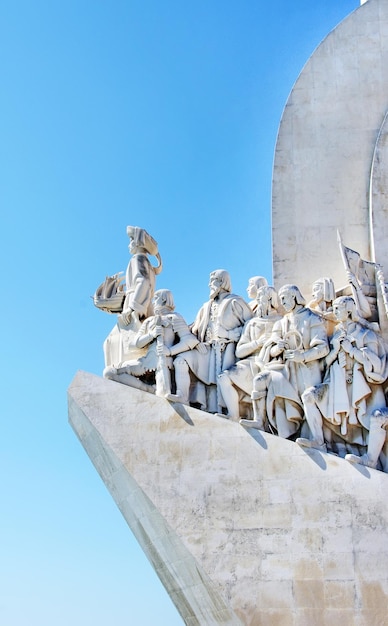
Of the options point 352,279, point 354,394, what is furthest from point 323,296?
point 354,394

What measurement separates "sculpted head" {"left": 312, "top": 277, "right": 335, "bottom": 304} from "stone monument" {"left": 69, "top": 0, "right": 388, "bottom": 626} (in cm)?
2

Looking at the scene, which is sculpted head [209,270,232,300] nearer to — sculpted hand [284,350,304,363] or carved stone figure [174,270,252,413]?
carved stone figure [174,270,252,413]

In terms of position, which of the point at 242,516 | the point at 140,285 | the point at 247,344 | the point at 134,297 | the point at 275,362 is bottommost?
the point at 242,516

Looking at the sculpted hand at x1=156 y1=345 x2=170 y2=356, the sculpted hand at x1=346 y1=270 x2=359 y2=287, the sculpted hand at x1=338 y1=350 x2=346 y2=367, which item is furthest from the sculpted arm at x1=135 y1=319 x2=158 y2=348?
the sculpted hand at x1=346 y1=270 x2=359 y2=287

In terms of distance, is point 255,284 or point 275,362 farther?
point 255,284

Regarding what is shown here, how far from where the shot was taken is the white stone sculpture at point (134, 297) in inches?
412

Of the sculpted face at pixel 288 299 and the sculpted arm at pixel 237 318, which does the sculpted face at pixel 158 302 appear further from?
the sculpted face at pixel 288 299

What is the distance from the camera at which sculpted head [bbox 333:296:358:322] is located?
9367 mm

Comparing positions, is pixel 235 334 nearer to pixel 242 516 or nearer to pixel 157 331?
pixel 157 331

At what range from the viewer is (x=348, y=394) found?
29.6 feet

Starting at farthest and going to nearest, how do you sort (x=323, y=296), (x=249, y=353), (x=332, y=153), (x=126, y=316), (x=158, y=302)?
(x=332, y=153), (x=126, y=316), (x=158, y=302), (x=323, y=296), (x=249, y=353)

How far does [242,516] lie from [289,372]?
4.96 ft

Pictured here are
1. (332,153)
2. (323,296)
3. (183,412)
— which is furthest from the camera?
(332,153)

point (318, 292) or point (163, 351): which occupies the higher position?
point (318, 292)
